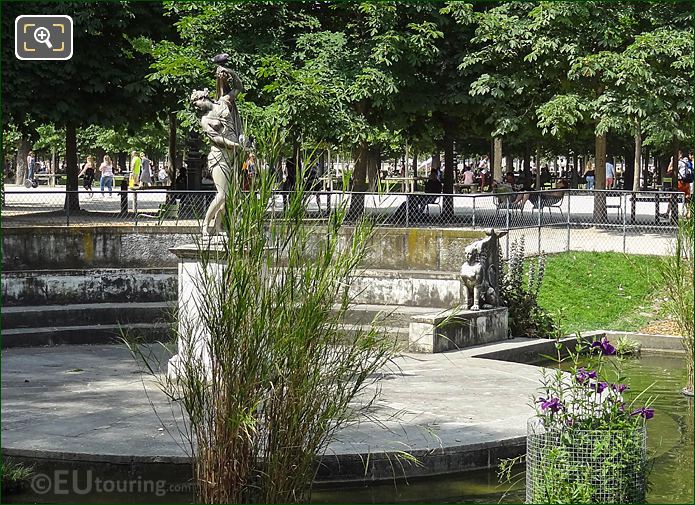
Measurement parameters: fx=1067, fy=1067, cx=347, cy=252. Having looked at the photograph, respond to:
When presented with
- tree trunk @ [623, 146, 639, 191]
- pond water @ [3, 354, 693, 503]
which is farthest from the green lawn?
tree trunk @ [623, 146, 639, 191]

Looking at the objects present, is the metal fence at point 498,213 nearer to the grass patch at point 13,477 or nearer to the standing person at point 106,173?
the grass patch at point 13,477

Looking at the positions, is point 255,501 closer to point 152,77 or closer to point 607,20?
point 152,77

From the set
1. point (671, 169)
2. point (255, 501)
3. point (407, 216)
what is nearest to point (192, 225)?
point (407, 216)

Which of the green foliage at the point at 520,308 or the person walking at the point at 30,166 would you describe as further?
the person walking at the point at 30,166

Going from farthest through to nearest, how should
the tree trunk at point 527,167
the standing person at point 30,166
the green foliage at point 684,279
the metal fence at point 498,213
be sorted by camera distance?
1. the tree trunk at point 527,167
2. the standing person at point 30,166
3. the metal fence at point 498,213
4. the green foliage at point 684,279

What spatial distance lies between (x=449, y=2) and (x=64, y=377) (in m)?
16.8

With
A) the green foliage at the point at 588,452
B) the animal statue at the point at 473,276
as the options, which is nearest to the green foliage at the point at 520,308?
the animal statue at the point at 473,276

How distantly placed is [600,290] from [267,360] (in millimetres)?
15185

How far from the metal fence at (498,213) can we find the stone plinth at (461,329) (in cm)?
343

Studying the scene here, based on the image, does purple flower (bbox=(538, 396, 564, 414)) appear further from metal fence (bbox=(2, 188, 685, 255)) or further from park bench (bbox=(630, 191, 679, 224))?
park bench (bbox=(630, 191, 679, 224))

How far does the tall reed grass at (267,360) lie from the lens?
6.57 metres

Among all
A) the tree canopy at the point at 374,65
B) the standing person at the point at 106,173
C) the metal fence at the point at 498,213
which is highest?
the tree canopy at the point at 374,65

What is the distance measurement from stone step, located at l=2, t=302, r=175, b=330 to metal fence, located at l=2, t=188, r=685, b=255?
218 centimetres

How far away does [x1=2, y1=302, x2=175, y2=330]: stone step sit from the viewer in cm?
1614
